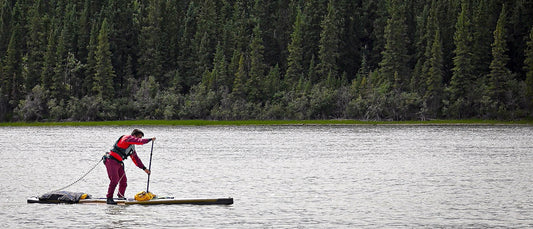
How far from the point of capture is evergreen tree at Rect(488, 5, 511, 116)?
136m

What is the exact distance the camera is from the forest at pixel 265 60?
463 ft

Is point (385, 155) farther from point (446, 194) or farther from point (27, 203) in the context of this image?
point (27, 203)

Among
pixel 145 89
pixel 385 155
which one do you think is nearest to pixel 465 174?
pixel 385 155

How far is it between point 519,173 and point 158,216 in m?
24.0

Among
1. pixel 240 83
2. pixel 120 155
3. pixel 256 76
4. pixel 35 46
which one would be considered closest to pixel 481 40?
pixel 256 76

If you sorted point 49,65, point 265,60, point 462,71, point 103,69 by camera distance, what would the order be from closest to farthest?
point 462,71
point 103,69
point 49,65
point 265,60

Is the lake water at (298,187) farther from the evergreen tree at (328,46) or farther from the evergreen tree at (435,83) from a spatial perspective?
the evergreen tree at (328,46)

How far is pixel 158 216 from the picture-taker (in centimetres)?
2800

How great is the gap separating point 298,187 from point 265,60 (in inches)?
5516

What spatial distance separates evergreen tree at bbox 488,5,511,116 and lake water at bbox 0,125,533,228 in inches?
2710

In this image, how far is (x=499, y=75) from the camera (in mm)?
138500

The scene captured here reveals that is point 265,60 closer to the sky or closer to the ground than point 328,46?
closer to the ground

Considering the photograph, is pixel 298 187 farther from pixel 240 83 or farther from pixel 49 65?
pixel 49 65

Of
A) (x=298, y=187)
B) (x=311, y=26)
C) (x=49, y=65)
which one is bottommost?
(x=298, y=187)
